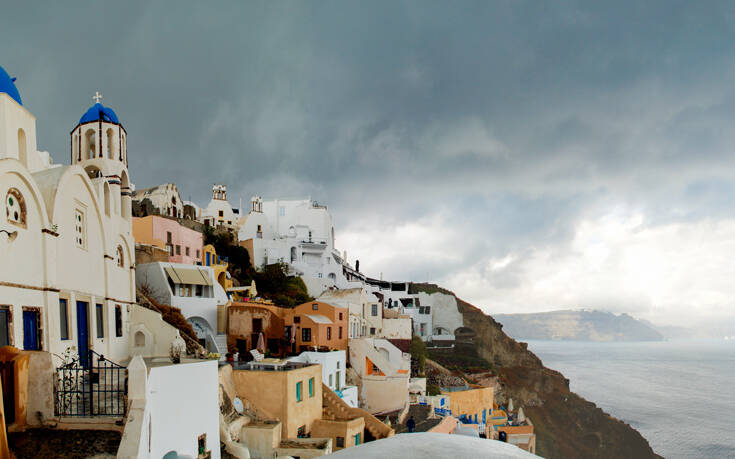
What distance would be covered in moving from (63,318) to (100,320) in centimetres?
276

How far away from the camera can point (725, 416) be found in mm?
78562

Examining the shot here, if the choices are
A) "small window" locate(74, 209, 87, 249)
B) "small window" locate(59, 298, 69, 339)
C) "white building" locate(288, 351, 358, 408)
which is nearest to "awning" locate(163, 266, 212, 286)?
"white building" locate(288, 351, 358, 408)

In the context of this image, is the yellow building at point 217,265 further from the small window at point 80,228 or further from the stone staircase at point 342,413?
the small window at point 80,228

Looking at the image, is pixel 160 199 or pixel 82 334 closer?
pixel 82 334

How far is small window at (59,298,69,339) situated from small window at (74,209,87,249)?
1.89m

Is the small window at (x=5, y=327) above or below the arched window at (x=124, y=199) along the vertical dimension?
below

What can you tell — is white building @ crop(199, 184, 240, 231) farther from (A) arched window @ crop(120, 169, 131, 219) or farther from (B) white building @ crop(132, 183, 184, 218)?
(A) arched window @ crop(120, 169, 131, 219)

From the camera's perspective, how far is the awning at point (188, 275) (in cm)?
2861

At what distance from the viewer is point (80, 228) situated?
14.9m

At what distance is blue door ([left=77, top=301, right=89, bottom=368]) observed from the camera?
14391mm

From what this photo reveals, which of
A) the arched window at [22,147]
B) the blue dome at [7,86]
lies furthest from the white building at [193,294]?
the blue dome at [7,86]

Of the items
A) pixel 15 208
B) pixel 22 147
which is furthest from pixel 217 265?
pixel 15 208

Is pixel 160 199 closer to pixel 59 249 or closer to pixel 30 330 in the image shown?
pixel 59 249

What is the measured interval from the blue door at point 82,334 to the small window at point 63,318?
0.84 m
